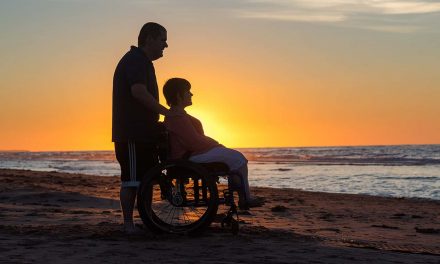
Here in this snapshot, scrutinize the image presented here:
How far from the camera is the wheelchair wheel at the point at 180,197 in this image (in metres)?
5.02

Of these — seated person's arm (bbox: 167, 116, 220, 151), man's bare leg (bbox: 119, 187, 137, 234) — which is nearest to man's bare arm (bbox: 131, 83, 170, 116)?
seated person's arm (bbox: 167, 116, 220, 151)

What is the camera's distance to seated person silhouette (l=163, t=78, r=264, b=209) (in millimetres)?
5012

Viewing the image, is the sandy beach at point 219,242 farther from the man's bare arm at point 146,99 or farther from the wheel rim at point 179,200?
the man's bare arm at point 146,99

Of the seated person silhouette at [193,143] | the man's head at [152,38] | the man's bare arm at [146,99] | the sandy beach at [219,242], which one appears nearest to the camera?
the sandy beach at [219,242]

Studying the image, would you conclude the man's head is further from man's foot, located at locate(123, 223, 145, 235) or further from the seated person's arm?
man's foot, located at locate(123, 223, 145, 235)

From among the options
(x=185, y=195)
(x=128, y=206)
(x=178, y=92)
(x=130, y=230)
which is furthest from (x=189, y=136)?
(x=130, y=230)

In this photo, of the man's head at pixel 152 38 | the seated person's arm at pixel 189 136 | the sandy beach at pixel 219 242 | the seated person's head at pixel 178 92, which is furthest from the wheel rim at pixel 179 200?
the man's head at pixel 152 38

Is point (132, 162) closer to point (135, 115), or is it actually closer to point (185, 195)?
point (135, 115)

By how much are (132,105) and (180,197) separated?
89 cm

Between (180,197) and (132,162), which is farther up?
(132,162)

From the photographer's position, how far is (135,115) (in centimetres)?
531

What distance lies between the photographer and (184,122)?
17.1ft

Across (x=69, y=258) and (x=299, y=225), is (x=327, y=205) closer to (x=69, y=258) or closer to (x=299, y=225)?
(x=299, y=225)

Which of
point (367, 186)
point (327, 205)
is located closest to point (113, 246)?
point (327, 205)
